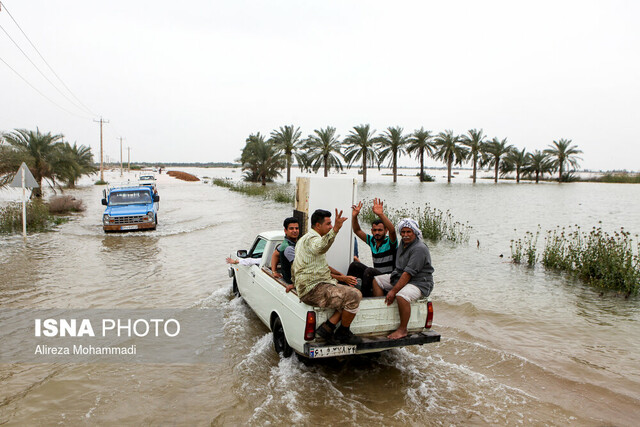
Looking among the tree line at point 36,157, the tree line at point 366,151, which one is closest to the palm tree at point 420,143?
the tree line at point 366,151

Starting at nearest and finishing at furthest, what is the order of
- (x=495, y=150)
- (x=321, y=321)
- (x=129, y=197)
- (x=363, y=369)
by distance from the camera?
1. (x=321, y=321)
2. (x=363, y=369)
3. (x=129, y=197)
4. (x=495, y=150)

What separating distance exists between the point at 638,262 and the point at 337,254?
749 cm

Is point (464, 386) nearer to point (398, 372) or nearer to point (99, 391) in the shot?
point (398, 372)

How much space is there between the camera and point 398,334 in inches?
196

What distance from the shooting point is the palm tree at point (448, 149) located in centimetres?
6097

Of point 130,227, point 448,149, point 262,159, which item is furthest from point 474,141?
point 130,227

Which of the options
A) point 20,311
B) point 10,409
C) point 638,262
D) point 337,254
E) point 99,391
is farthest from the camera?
point 638,262

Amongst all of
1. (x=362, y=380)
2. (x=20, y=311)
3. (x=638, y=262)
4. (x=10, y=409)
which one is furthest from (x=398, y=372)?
(x=638, y=262)

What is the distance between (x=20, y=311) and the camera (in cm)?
738

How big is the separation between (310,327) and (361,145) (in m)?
52.9

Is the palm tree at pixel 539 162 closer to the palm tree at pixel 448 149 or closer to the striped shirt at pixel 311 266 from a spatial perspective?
the palm tree at pixel 448 149

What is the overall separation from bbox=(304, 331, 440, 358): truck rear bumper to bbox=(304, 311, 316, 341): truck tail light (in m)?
0.08

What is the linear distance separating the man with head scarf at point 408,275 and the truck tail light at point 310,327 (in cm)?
94

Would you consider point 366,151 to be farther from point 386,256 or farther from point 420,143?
point 386,256
